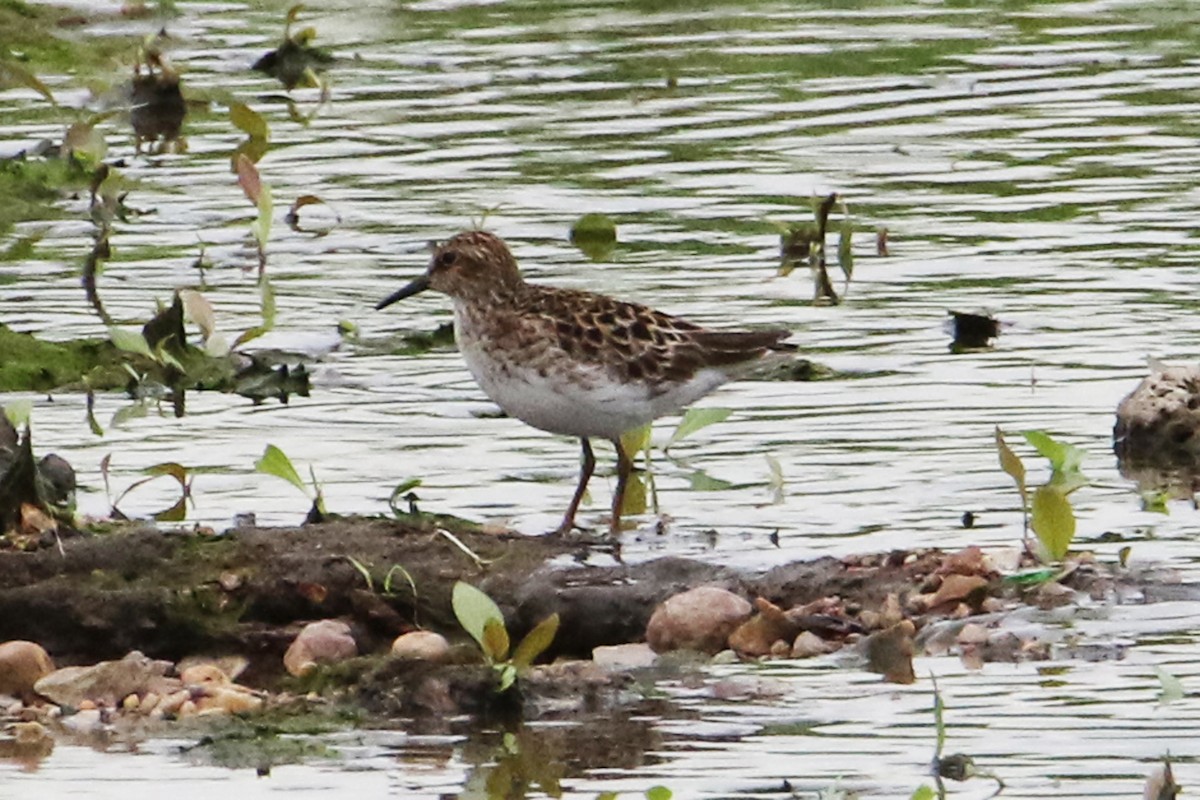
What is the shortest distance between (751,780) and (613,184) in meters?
8.73

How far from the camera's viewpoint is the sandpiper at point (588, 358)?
9.58 metres

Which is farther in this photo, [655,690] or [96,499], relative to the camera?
[96,499]

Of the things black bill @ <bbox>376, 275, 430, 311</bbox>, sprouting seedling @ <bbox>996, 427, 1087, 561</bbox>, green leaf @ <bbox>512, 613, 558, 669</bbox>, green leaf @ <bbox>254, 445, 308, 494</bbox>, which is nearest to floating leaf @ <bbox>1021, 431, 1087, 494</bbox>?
sprouting seedling @ <bbox>996, 427, 1087, 561</bbox>

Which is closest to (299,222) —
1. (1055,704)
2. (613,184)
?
(613,184)

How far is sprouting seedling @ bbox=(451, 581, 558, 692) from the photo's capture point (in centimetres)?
718

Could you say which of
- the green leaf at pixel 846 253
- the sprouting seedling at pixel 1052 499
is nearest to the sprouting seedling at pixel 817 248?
the green leaf at pixel 846 253

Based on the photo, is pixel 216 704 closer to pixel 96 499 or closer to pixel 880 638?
pixel 880 638

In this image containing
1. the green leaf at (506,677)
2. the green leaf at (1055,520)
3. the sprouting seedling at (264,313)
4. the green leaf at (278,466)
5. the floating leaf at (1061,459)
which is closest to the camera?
the green leaf at (506,677)

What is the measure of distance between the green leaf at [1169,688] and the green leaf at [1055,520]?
1.25 meters

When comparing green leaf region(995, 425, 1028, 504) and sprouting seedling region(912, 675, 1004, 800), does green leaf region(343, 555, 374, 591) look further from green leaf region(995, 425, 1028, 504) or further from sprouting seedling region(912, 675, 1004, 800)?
sprouting seedling region(912, 675, 1004, 800)

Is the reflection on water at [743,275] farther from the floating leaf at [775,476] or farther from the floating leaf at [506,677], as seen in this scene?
the floating leaf at [506,677]

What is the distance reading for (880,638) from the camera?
7434 mm

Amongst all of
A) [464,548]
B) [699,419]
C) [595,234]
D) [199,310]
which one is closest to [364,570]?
[464,548]

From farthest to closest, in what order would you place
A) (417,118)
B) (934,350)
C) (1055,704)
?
(417,118) → (934,350) → (1055,704)
